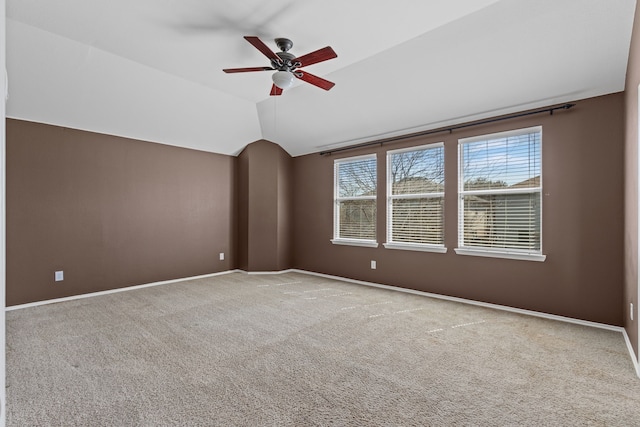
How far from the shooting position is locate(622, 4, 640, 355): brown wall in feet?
8.32

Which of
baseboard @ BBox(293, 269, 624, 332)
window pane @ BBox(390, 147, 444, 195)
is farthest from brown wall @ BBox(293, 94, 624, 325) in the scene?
window pane @ BBox(390, 147, 444, 195)

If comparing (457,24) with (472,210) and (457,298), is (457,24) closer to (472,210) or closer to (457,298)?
(472,210)

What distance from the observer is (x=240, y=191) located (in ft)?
21.2

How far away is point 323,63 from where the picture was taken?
378 cm

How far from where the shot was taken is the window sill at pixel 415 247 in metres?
4.55

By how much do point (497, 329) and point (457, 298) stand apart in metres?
1.06

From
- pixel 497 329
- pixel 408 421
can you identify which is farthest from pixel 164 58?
pixel 497 329

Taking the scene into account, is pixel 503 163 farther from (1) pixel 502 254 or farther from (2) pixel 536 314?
(2) pixel 536 314

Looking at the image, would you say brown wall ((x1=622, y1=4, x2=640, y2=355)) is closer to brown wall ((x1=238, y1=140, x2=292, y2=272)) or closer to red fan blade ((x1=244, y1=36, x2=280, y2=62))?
red fan blade ((x1=244, y1=36, x2=280, y2=62))

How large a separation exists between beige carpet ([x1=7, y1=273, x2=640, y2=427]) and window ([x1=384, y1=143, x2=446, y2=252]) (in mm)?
1097

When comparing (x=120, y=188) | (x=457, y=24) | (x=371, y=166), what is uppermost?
(x=457, y=24)

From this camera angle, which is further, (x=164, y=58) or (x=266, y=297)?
(x=266, y=297)

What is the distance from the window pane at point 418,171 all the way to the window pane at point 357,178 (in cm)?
38

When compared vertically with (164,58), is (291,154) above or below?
below
